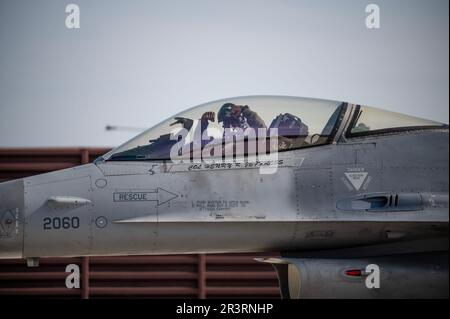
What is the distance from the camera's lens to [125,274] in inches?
511

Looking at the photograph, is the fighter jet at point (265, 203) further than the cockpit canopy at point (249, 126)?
No

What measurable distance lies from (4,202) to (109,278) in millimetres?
5049

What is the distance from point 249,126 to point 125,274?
512 cm

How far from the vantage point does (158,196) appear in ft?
26.9

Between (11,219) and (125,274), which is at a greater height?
(11,219)

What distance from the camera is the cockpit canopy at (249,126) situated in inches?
337

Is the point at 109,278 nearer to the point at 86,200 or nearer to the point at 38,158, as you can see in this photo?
the point at 38,158

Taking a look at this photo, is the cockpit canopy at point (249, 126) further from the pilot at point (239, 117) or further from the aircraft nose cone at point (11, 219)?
the aircraft nose cone at point (11, 219)

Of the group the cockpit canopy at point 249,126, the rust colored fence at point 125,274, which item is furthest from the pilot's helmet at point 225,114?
the rust colored fence at point 125,274

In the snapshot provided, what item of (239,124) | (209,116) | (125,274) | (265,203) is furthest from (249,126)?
(125,274)

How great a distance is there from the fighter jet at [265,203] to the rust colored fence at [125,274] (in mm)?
4296

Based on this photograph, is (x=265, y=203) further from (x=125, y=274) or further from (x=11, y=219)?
A: (x=125, y=274)
